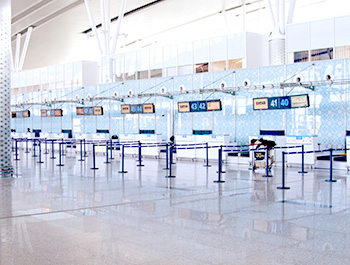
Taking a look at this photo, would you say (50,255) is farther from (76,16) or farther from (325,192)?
(76,16)

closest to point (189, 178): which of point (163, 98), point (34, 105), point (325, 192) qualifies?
point (325, 192)

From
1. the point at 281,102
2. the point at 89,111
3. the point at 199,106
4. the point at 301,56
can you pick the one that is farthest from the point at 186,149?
the point at 89,111

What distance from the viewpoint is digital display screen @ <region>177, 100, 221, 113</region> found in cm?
2255

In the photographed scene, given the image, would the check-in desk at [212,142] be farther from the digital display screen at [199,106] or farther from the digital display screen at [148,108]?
the digital display screen at [148,108]

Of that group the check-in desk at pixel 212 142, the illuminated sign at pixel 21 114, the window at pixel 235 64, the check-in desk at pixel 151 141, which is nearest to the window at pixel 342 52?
the window at pixel 235 64

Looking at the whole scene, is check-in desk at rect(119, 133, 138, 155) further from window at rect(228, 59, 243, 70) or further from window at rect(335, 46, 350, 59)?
window at rect(335, 46, 350, 59)

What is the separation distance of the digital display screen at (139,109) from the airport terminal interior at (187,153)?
11 centimetres

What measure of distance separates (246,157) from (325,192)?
9329 mm

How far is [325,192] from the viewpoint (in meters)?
12.0

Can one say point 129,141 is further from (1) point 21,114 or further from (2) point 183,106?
(1) point 21,114

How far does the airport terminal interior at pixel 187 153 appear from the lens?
22.3 ft

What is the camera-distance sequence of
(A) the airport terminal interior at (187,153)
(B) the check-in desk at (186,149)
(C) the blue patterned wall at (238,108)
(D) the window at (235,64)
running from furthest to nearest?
(D) the window at (235,64), (B) the check-in desk at (186,149), (C) the blue patterned wall at (238,108), (A) the airport terminal interior at (187,153)

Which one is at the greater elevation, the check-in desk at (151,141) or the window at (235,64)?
the window at (235,64)

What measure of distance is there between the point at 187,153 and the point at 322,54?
873cm
